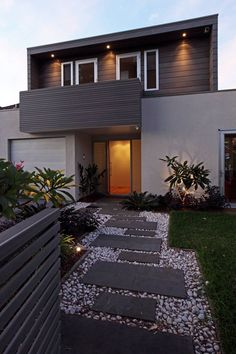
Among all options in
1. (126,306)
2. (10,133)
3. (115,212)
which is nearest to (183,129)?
(115,212)

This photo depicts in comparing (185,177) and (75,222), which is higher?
(185,177)

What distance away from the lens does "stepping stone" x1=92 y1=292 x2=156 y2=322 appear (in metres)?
2.56

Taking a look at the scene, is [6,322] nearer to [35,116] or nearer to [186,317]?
[186,317]

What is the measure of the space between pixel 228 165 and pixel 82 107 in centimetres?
505

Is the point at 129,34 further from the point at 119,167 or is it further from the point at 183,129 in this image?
the point at 119,167

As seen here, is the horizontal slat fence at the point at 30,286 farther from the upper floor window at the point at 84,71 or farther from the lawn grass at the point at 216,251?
the upper floor window at the point at 84,71

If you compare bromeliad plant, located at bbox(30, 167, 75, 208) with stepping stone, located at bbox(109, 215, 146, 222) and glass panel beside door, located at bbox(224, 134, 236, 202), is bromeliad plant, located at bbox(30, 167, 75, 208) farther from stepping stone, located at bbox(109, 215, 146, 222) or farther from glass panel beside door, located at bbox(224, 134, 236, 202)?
glass panel beside door, located at bbox(224, 134, 236, 202)

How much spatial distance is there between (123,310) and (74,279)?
97cm

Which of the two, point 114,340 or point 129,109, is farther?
point 129,109

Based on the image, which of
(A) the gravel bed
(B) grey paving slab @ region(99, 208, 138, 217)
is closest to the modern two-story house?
(B) grey paving slab @ region(99, 208, 138, 217)

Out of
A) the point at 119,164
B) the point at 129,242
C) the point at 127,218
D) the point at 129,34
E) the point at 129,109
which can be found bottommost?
the point at 129,242

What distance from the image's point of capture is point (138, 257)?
4.09m

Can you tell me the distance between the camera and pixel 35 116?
8.53 meters

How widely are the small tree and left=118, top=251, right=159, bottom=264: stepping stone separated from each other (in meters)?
3.78
